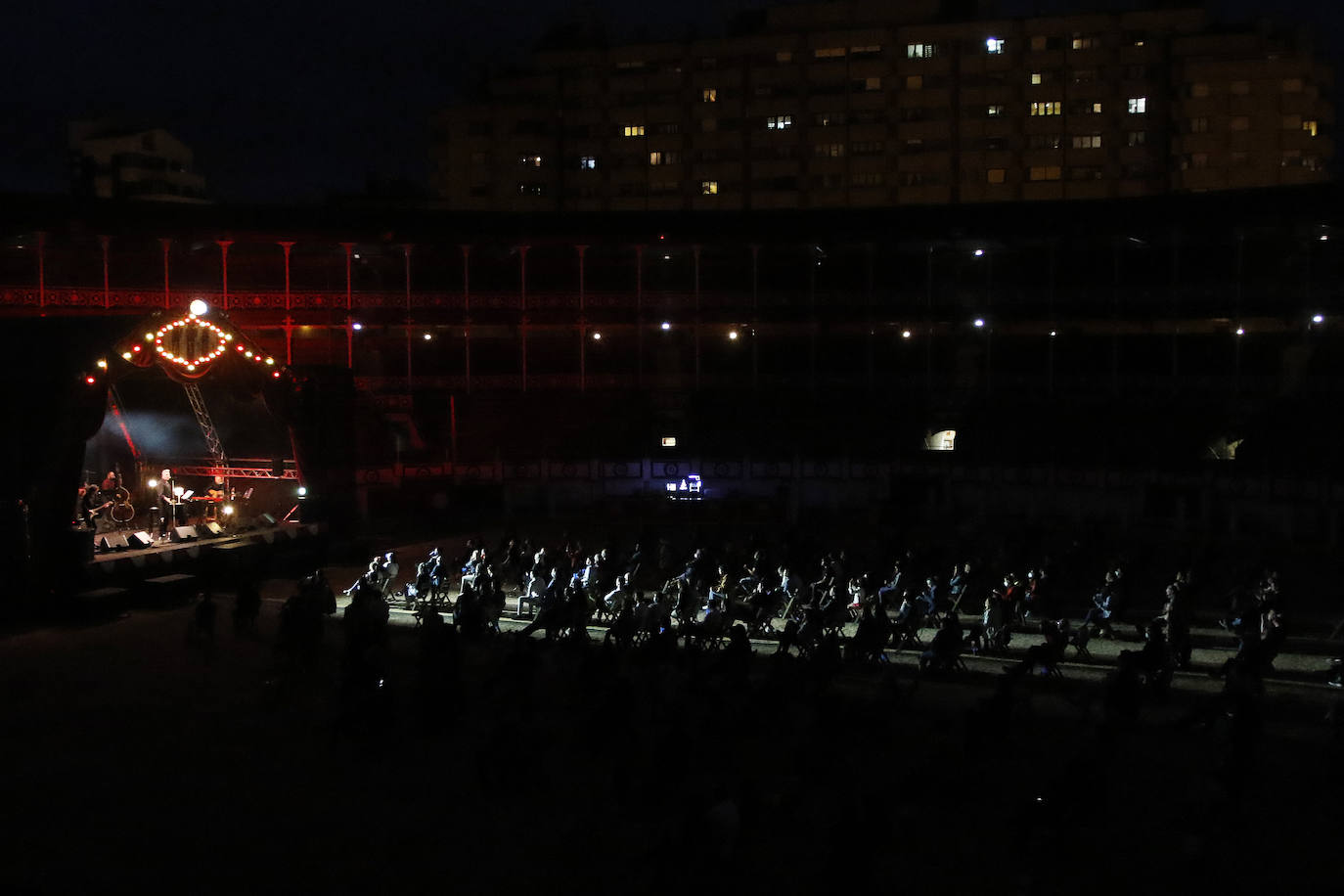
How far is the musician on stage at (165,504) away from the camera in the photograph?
2498 centimetres

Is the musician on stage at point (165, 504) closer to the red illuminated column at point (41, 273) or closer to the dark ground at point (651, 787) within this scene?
the red illuminated column at point (41, 273)

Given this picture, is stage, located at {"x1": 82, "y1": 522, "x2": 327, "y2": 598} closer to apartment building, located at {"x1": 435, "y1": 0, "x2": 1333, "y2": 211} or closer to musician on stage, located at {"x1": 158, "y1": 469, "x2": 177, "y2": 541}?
musician on stage, located at {"x1": 158, "y1": 469, "x2": 177, "y2": 541}

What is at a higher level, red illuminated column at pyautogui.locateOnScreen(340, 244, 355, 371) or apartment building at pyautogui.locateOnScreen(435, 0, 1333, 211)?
apartment building at pyautogui.locateOnScreen(435, 0, 1333, 211)

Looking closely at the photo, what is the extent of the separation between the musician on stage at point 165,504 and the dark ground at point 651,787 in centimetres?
1036

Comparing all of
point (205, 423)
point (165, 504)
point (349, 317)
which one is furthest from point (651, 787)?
point (349, 317)

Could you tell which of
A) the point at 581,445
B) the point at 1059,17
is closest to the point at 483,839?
the point at 581,445

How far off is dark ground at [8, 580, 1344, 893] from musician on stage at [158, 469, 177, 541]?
10.4 metres

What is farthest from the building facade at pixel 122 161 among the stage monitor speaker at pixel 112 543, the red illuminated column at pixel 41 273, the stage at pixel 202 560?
the stage monitor speaker at pixel 112 543

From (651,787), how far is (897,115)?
186 feet

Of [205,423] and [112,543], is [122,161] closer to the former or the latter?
[205,423]

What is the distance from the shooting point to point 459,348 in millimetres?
43062

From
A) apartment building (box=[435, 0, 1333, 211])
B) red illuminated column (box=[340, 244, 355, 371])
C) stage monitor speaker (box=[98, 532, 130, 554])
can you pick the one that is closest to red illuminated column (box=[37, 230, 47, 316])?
red illuminated column (box=[340, 244, 355, 371])

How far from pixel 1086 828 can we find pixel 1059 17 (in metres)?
57.8

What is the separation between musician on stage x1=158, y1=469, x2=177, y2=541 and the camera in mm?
24984
